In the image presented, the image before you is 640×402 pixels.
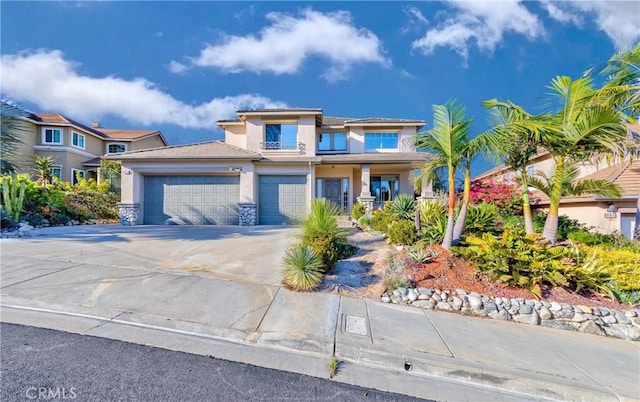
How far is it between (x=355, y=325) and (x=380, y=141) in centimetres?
1541

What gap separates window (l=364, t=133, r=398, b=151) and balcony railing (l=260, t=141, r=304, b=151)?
459 centimetres

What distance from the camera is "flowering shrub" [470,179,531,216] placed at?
12609mm

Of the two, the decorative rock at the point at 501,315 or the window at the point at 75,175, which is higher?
the window at the point at 75,175

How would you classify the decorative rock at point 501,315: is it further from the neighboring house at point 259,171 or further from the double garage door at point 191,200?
the double garage door at point 191,200

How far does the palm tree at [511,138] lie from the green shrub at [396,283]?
12.7ft

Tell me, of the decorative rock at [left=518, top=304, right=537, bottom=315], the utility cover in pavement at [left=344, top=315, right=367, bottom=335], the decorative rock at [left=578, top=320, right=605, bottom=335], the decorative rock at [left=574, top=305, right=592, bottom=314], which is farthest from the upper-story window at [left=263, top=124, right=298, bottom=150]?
the decorative rock at [left=578, top=320, right=605, bottom=335]

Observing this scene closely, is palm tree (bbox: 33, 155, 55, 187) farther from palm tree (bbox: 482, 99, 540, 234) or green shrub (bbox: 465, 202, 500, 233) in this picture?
palm tree (bbox: 482, 99, 540, 234)

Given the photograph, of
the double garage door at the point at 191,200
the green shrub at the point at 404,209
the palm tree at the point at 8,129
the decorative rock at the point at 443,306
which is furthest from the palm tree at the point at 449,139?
the palm tree at the point at 8,129

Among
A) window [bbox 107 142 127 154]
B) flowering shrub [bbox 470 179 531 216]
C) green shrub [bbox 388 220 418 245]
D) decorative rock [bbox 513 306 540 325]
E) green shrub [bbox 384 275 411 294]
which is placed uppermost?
window [bbox 107 142 127 154]

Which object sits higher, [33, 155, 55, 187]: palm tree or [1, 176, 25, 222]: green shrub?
[33, 155, 55, 187]: palm tree

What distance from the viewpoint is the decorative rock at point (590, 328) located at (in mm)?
5320

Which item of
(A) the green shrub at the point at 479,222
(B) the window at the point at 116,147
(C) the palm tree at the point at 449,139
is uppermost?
(B) the window at the point at 116,147

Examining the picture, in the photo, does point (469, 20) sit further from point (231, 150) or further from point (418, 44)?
point (231, 150)

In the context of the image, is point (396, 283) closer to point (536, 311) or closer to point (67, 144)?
point (536, 311)
